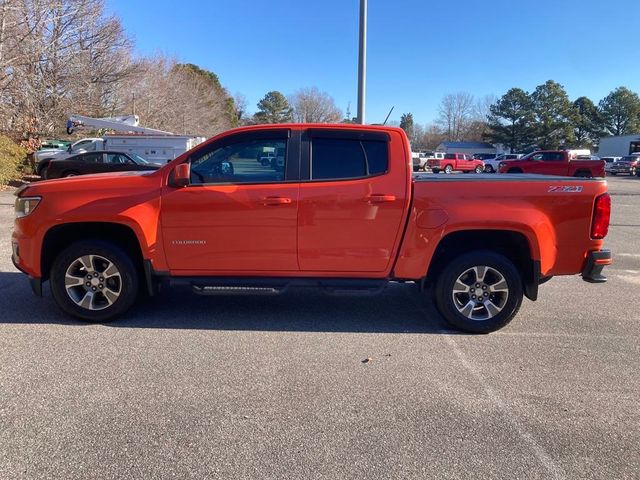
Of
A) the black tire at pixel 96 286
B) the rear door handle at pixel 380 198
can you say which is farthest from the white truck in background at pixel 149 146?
the rear door handle at pixel 380 198

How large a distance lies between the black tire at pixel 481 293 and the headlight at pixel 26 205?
3895mm

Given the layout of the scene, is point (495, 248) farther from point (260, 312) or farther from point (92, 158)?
point (92, 158)

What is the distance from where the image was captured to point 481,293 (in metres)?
4.63

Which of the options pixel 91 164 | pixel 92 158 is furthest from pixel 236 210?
pixel 92 158

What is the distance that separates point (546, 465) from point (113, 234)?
4.11 meters

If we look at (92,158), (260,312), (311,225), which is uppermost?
(92,158)

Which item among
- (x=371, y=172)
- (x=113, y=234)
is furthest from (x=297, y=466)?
(x=113, y=234)

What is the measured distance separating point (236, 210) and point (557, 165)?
100 feet

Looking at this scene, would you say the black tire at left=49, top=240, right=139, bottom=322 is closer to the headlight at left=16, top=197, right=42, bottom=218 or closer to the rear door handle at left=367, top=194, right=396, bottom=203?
the headlight at left=16, top=197, right=42, bottom=218

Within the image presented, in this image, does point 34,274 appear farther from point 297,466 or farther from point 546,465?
point 546,465

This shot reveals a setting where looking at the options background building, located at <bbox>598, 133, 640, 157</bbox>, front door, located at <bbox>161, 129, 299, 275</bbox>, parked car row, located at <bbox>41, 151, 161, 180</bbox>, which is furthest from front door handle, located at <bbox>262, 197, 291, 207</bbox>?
background building, located at <bbox>598, 133, 640, 157</bbox>

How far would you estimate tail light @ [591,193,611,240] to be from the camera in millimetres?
4449

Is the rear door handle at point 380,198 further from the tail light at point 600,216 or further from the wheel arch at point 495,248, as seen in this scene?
the tail light at point 600,216

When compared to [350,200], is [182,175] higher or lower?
higher
